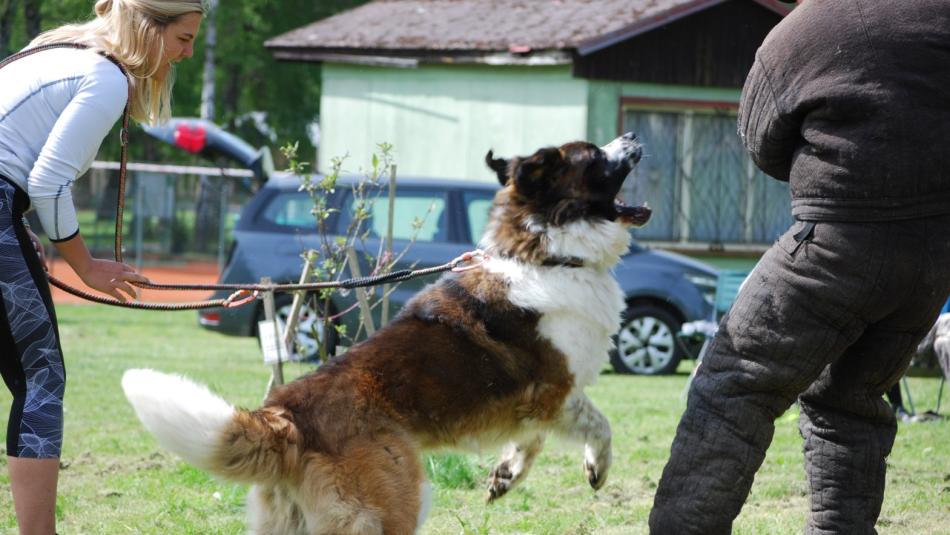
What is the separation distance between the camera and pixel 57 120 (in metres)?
3.63

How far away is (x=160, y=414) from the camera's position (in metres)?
3.62

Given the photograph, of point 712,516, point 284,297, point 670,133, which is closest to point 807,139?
point 712,516

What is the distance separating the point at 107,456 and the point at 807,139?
478cm

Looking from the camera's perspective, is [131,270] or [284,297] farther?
[284,297]

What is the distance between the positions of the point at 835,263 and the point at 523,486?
2781 millimetres

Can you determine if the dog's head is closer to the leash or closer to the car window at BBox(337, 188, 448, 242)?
the leash

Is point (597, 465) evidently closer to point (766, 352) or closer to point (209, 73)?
point (766, 352)

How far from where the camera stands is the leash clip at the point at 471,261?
4.73m

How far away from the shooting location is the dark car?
37.9ft

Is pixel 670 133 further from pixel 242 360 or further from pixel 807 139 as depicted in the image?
pixel 807 139

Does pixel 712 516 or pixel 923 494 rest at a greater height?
Answer: pixel 712 516

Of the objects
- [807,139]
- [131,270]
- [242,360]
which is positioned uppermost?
[807,139]

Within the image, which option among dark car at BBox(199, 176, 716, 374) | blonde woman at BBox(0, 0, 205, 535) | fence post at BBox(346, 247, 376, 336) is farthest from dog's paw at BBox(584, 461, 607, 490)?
dark car at BBox(199, 176, 716, 374)

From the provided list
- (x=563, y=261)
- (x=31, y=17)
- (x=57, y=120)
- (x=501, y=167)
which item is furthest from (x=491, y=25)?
(x=57, y=120)
